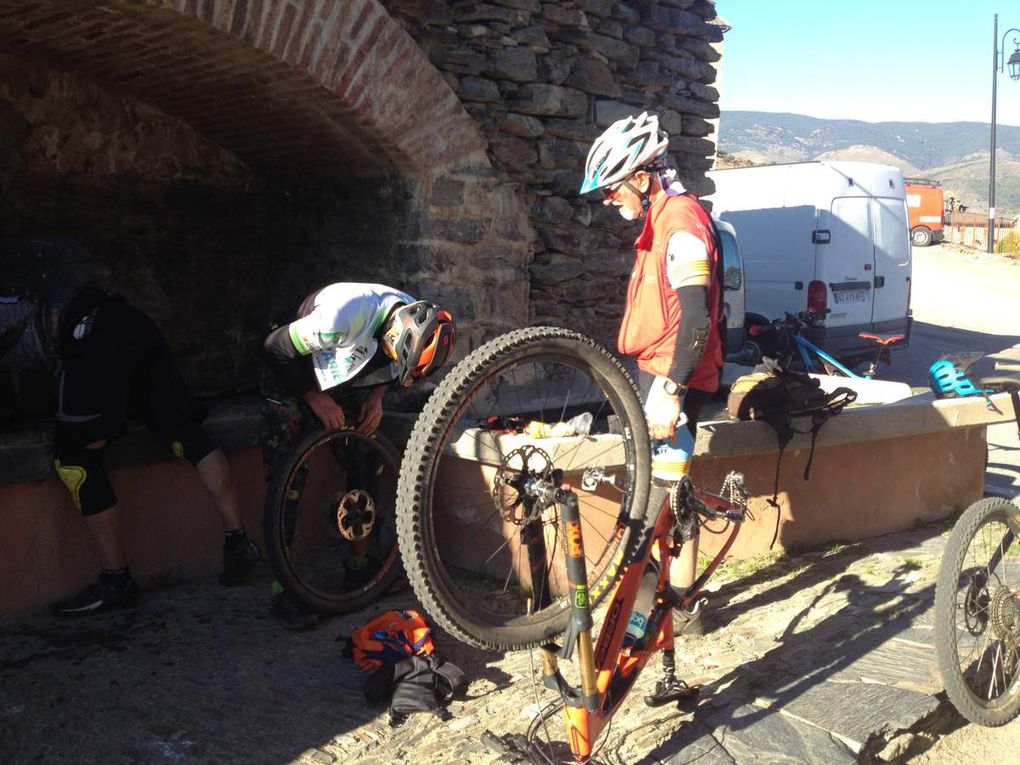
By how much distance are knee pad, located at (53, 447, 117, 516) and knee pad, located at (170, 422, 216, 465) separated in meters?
0.36

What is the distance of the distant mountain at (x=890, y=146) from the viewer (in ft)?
393

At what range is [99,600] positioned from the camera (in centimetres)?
471

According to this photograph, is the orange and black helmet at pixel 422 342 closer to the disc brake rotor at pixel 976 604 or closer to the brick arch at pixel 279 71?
the brick arch at pixel 279 71

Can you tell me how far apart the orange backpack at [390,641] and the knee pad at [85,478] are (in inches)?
55.0

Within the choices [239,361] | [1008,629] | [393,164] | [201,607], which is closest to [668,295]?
[1008,629]

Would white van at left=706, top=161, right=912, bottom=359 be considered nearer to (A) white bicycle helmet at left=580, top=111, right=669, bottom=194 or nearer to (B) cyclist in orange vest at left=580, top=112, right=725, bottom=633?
(B) cyclist in orange vest at left=580, top=112, right=725, bottom=633

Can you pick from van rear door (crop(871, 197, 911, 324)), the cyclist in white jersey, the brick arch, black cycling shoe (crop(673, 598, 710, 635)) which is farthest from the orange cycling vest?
van rear door (crop(871, 197, 911, 324))

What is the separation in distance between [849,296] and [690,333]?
25.9ft

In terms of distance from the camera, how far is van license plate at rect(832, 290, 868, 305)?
10777 millimetres

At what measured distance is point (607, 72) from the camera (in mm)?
6465

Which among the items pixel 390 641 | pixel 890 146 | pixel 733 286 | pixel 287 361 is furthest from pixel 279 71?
pixel 890 146

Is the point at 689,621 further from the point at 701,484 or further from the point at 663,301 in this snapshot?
the point at 663,301

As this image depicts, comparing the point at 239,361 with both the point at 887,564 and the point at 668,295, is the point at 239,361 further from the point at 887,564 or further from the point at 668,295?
the point at 887,564

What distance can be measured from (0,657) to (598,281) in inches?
161
